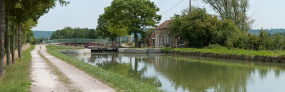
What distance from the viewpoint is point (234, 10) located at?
4547 centimetres

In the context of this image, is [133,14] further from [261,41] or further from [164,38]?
[261,41]

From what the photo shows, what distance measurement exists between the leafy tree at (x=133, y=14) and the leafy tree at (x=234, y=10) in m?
9.18

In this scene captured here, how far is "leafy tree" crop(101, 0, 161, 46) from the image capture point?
47500 mm

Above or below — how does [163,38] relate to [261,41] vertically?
above

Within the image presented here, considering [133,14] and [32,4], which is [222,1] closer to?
[133,14]

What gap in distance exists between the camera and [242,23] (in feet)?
151

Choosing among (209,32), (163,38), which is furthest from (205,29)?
(163,38)

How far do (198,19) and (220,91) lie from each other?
2811cm

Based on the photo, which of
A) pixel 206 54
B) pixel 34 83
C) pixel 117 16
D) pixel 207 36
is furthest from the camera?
pixel 117 16

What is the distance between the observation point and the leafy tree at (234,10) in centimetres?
4519

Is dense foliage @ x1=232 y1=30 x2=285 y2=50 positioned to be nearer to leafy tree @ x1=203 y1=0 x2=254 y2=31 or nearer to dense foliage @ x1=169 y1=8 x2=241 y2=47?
dense foliage @ x1=169 y1=8 x2=241 y2=47

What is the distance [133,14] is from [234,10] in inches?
623

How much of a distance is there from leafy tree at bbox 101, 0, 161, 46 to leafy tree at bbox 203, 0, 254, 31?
9178 mm

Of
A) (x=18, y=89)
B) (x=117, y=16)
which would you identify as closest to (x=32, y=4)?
(x=18, y=89)
